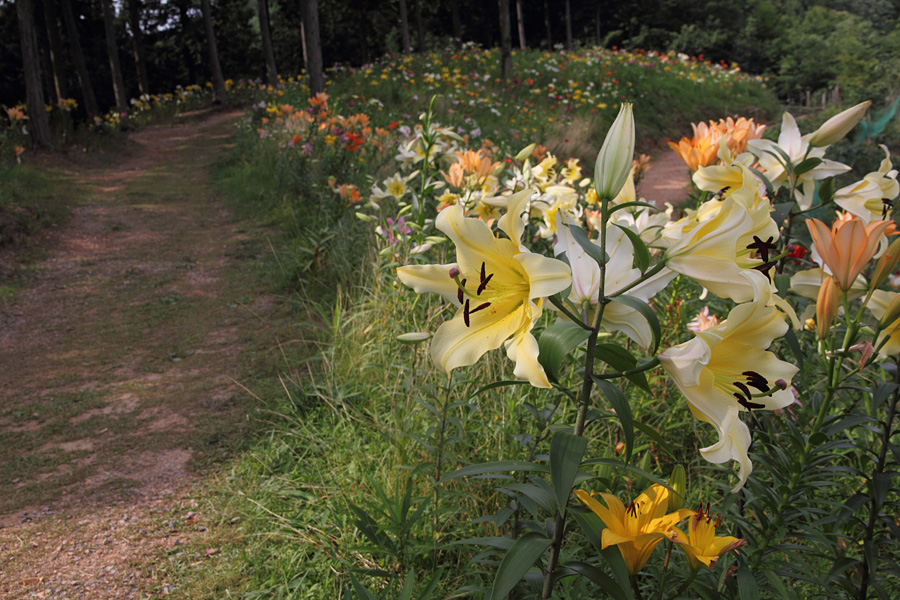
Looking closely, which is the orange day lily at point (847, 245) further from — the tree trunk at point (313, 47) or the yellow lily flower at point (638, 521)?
the tree trunk at point (313, 47)

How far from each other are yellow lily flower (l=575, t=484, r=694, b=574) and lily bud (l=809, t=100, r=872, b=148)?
986 mm

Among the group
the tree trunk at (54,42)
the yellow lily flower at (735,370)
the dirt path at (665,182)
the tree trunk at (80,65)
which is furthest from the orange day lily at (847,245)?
the tree trunk at (54,42)

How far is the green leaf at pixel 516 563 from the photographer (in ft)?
2.76

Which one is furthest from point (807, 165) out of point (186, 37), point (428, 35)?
point (428, 35)

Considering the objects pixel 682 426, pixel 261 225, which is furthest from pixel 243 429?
pixel 261 225

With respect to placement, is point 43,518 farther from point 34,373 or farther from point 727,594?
point 727,594

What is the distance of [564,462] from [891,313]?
85 cm

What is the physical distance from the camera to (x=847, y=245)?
1179 millimetres

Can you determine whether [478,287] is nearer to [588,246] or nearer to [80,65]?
[588,246]

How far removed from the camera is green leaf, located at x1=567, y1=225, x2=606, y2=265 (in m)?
0.84

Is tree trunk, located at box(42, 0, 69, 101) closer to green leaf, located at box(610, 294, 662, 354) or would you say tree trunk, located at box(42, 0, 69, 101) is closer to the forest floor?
the forest floor

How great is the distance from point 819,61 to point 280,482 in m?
20.0

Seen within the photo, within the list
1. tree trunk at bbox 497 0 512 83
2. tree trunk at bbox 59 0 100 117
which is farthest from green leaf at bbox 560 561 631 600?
tree trunk at bbox 59 0 100 117

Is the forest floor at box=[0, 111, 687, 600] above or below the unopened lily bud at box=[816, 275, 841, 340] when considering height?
below
